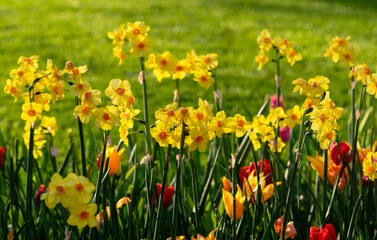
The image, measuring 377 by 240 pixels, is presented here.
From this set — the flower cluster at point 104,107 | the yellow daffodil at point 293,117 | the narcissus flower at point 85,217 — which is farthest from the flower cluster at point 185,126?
the yellow daffodil at point 293,117

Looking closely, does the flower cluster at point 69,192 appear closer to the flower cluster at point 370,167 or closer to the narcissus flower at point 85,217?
the narcissus flower at point 85,217

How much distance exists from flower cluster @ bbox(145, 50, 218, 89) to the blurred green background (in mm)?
1955

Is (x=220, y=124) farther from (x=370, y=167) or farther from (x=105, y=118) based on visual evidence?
(x=370, y=167)

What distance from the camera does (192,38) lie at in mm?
6961

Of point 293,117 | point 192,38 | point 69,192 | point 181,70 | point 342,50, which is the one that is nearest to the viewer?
point 69,192

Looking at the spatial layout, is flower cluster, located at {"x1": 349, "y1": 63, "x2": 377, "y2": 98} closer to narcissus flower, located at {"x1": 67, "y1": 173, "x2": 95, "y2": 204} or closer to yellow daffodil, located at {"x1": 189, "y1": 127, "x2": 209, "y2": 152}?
yellow daffodil, located at {"x1": 189, "y1": 127, "x2": 209, "y2": 152}

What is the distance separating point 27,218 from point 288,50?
1003 mm

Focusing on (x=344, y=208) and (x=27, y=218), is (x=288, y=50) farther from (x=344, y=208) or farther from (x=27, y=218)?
(x=27, y=218)

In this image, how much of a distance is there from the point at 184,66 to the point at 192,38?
5.49 meters

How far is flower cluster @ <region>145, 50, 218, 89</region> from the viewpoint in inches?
60.2

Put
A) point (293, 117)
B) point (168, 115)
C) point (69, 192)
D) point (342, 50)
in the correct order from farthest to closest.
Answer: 1. point (342, 50)
2. point (293, 117)
3. point (168, 115)
4. point (69, 192)

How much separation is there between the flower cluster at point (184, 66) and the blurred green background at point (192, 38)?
1955 millimetres

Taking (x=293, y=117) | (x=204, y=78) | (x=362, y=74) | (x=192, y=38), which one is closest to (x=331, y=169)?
(x=293, y=117)

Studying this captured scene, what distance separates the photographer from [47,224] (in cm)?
156
